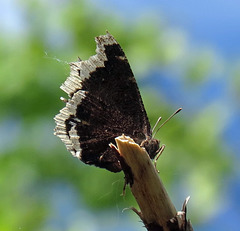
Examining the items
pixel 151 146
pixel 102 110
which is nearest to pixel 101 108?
pixel 102 110

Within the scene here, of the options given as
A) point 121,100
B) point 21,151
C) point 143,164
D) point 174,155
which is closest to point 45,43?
point 21,151

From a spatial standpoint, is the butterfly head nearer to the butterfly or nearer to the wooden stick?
the butterfly

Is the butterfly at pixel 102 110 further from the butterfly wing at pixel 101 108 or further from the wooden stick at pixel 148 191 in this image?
the wooden stick at pixel 148 191

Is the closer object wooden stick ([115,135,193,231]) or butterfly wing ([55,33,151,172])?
wooden stick ([115,135,193,231])

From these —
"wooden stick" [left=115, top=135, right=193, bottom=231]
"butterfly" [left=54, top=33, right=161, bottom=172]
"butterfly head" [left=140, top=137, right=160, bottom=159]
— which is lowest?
"wooden stick" [left=115, top=135, right=193, bottom=231]

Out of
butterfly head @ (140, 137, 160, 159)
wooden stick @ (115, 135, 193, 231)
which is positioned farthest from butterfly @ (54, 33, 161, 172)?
wooden stick @ (115, 135, 193, 231)

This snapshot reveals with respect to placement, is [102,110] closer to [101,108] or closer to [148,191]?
[101,108]

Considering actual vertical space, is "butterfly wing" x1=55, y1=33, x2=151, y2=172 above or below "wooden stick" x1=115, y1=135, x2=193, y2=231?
above
